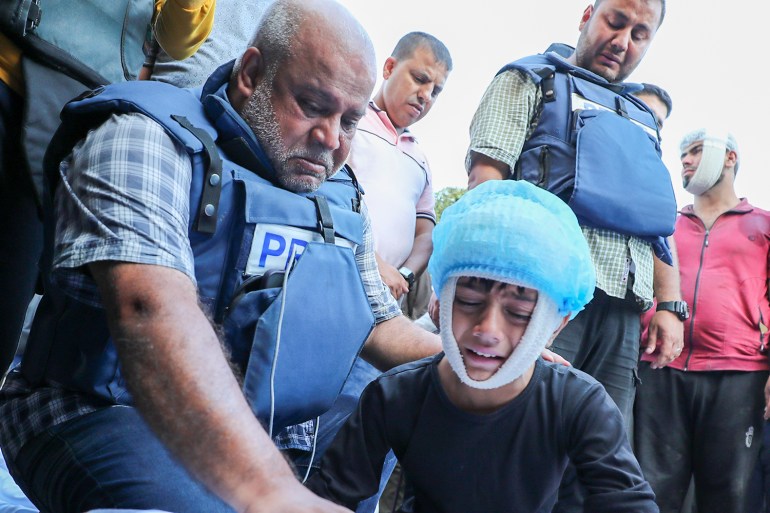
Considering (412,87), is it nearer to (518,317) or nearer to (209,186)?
(518,317)

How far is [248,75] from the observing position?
185cm

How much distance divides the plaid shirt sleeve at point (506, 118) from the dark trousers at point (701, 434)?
78.0 inches

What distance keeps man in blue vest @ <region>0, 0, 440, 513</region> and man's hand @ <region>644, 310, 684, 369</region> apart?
4.85 ft

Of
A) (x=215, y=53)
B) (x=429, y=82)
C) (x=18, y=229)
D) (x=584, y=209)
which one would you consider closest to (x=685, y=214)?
(x=429, y=82)

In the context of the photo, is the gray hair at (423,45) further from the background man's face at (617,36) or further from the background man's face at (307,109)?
the background man's face at (307,109)

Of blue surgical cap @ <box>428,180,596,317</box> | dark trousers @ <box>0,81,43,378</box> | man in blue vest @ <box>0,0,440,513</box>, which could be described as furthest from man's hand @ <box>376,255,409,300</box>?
dark trousers @ <box>0,81,43,378</box>

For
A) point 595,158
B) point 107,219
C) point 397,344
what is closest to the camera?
point 107,219

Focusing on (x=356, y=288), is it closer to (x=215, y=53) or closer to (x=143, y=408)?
(x=143, y=408)

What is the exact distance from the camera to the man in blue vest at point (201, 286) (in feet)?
3.75

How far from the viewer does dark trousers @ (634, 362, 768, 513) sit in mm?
3721

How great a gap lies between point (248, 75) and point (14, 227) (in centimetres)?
68

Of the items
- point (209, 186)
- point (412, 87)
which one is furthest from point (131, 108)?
point (412, 87)

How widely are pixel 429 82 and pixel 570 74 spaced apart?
0.98 meters

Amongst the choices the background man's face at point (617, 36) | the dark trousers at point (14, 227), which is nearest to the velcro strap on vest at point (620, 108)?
the background man's face at point (617, 36)
